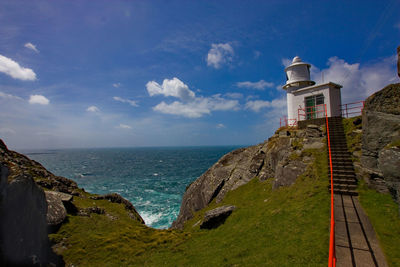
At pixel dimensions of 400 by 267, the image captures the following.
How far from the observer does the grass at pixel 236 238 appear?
30.7 ft

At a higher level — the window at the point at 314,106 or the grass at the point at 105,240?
the window at the point at 314,106

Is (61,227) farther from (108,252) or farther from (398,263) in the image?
(398,263)

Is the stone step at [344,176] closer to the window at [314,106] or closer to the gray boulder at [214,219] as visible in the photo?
the gray boulder at [214,219]

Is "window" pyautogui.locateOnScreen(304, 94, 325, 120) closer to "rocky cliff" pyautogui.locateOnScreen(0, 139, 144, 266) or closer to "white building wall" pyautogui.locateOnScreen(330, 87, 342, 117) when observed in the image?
"white building wall" pyautogui.locateOnScreen(330, 87, 342, 117)

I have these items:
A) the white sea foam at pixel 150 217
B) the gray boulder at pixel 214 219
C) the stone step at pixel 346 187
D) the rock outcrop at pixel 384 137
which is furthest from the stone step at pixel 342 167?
the white sea foam at pixel 150 217

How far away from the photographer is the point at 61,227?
15.4 metres

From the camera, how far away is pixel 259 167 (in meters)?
26.5

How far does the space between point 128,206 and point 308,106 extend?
3186 cm

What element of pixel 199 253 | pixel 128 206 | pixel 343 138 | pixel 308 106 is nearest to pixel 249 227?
pixel 199 253

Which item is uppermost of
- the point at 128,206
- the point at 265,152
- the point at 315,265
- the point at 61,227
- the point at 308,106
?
the point at 308,106

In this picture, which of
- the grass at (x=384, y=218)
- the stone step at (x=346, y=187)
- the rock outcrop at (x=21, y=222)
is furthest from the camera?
the stone step at (x=346, y=187)

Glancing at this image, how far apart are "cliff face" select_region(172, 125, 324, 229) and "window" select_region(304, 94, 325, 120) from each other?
5542mm

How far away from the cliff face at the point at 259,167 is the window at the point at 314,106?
5542 mm

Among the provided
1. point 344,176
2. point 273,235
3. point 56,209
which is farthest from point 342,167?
point 56,209
